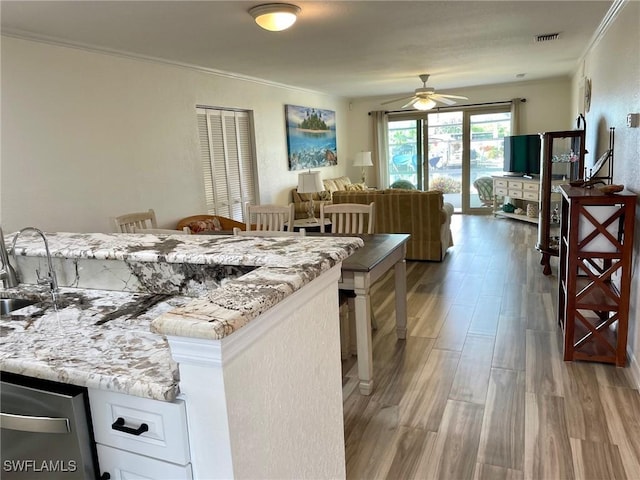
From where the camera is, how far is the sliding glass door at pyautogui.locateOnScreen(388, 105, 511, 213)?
29.0ft

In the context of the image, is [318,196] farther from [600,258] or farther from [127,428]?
[127,428]

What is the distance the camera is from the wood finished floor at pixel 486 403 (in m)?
2.04

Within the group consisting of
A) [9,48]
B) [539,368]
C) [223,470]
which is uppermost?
[9,48]

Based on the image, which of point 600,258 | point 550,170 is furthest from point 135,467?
point 550,170

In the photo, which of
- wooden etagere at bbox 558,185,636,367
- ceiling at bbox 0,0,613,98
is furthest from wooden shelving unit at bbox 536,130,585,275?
wooden etagere at bbox 558,185,636,367

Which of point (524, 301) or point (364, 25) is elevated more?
point (364, 25)

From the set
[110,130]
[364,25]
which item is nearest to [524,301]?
[364,25]

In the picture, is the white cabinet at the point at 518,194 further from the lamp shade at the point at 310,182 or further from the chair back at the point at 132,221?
the chair back at the point at 132,221

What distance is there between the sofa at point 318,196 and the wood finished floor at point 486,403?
320cm

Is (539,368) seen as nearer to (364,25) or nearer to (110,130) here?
(364,25)

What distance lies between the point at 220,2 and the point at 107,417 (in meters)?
2.70

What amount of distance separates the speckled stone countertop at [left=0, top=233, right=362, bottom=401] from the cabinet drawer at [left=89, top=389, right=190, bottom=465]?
0.14 ft

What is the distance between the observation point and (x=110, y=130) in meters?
4.14

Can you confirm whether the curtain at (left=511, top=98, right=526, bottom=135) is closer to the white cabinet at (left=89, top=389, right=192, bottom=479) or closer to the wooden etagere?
the wooden etagere
